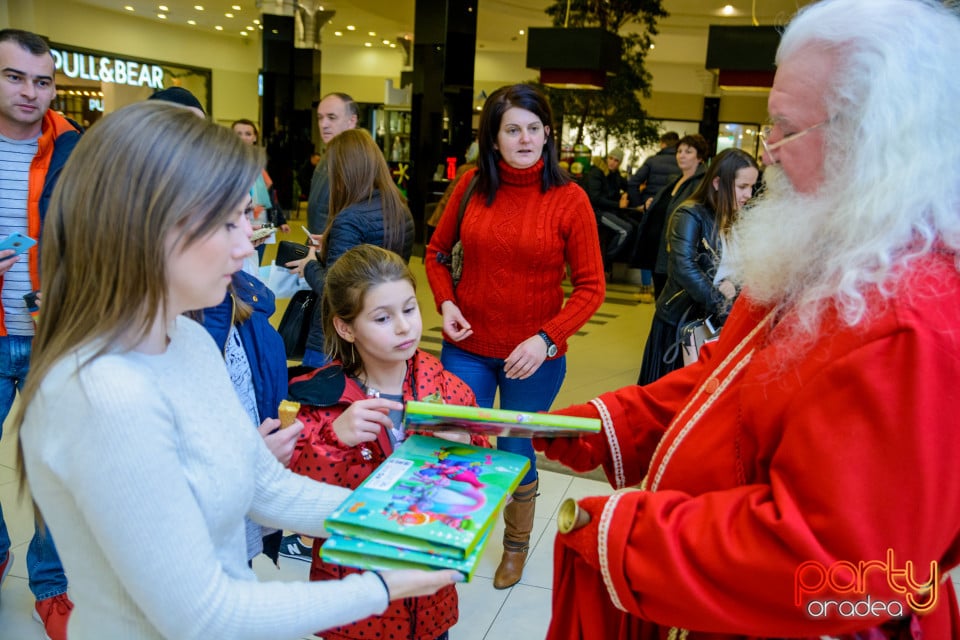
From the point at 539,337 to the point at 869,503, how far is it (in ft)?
5.61

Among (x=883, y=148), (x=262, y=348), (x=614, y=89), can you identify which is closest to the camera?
(x=883, y=148)

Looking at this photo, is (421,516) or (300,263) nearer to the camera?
(421,516)

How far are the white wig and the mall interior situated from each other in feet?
6.60

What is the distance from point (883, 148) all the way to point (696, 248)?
3.10 meters

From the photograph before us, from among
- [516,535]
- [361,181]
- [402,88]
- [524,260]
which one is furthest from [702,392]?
[402,88]

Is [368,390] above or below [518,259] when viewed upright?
below

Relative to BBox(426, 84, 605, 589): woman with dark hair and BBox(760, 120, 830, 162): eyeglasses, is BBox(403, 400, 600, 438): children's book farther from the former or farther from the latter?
BBox(426, 84, 605, 589): woman with dark hair

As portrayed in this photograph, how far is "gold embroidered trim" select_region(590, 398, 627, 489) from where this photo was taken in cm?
159

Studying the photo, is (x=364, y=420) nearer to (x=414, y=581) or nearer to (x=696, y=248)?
(x=414, y=581)

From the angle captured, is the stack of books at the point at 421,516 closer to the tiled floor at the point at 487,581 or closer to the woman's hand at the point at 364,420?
the woman's hand at the point at 364,420

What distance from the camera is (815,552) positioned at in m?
1.00

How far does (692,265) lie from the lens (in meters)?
4.08

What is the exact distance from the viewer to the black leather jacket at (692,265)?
403 cm

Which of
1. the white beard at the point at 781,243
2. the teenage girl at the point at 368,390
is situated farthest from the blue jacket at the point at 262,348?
the white beard at the point at 781,243
